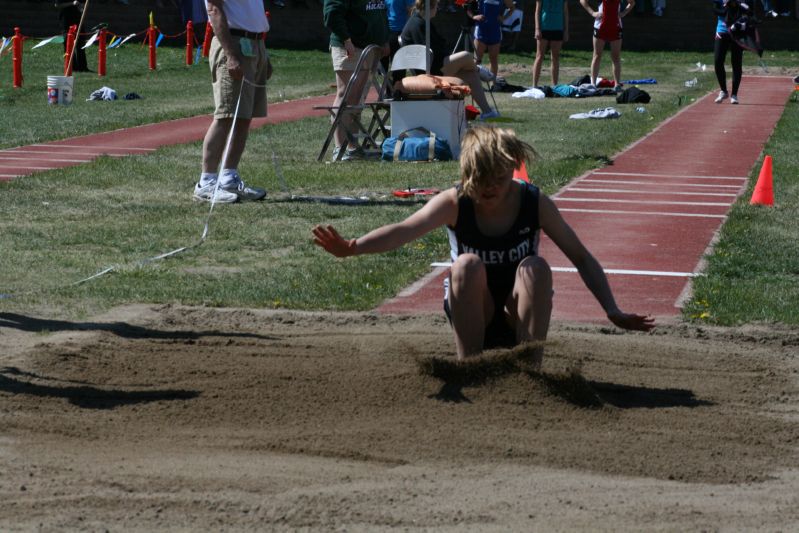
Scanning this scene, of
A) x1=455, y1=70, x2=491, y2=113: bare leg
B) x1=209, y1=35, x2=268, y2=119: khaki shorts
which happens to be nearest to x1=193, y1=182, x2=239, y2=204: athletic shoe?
x1=209, y1=35, x2=268, y2=119: khaki shorts

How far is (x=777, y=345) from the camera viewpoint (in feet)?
21.7

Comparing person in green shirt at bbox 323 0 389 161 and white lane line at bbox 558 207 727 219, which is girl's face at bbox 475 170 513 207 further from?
person in green shirt at bbox 323 0 389 161

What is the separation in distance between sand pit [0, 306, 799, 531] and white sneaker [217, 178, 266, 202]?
3557 millimetres

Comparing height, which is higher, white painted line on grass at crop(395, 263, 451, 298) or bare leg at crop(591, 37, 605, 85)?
bare leg at crop(591, 37, 605, 85)

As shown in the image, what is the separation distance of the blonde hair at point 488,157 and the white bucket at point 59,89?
16.7 meters

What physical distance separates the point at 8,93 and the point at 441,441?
19701 mm

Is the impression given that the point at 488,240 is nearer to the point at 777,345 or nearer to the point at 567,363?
the point at 567,363

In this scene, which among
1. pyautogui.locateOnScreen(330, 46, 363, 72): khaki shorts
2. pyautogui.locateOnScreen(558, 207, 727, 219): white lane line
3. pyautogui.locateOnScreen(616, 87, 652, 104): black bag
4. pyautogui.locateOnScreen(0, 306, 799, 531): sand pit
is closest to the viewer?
pyautogui.locateOnScreen(0, 306, 799, 531): sand pit

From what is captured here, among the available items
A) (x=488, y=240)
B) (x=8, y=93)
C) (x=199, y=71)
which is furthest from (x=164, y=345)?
(x=199, y=71)

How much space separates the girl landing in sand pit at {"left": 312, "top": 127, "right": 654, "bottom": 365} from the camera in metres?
5.33

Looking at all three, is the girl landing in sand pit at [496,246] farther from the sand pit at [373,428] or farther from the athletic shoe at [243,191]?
the athletic shoe at [243,191]

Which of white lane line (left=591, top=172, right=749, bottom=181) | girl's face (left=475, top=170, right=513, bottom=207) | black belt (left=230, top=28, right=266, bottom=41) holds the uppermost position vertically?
black belt (left=230, top=28, right=266, bottom=41)

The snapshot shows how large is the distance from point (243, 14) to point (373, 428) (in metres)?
6.12

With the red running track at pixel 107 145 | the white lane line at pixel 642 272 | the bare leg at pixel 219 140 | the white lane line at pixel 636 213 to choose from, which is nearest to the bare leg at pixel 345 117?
the red running track at pixel 107 145
